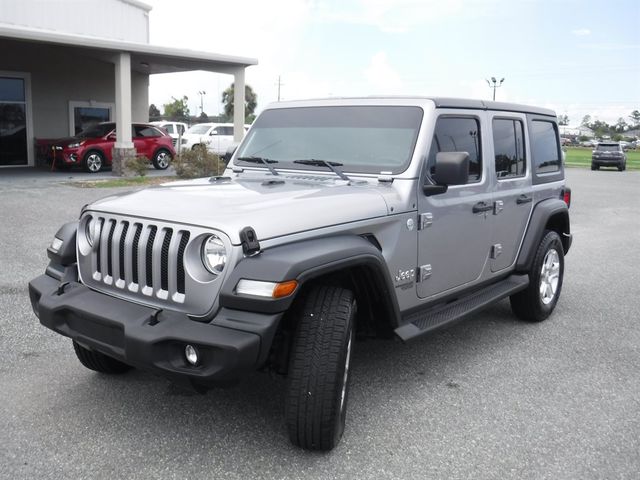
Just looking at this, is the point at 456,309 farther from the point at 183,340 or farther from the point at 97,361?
the point at 97,361

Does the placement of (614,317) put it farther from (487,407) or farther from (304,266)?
(304,266)

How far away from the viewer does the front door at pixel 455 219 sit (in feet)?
13.3

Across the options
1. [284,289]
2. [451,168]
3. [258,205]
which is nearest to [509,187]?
[451,168]

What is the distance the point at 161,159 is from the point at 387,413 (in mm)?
18794

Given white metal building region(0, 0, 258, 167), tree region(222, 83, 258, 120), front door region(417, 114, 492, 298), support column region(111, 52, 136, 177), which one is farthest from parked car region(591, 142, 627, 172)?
tree region(222, 83, 258, 120)

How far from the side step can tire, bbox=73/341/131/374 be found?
73.3 inches

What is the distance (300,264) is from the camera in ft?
9.67

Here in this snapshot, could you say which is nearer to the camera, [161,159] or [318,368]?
[318,368]

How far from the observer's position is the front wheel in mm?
21109

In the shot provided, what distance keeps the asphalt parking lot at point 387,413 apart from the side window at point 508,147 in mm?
1382

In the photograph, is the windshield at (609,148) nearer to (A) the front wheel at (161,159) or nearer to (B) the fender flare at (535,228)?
(A) the front wheel at (161,159)

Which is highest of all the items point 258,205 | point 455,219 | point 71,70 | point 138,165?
point 71,70

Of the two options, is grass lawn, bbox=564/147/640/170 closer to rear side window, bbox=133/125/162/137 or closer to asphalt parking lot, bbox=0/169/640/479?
rear side window, bbox=133/125/162/137

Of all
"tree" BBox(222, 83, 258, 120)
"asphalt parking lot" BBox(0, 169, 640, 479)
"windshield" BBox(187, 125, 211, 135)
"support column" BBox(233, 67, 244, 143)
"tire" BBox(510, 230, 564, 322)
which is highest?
"tree" BBox(222, 83, 258, 120)
